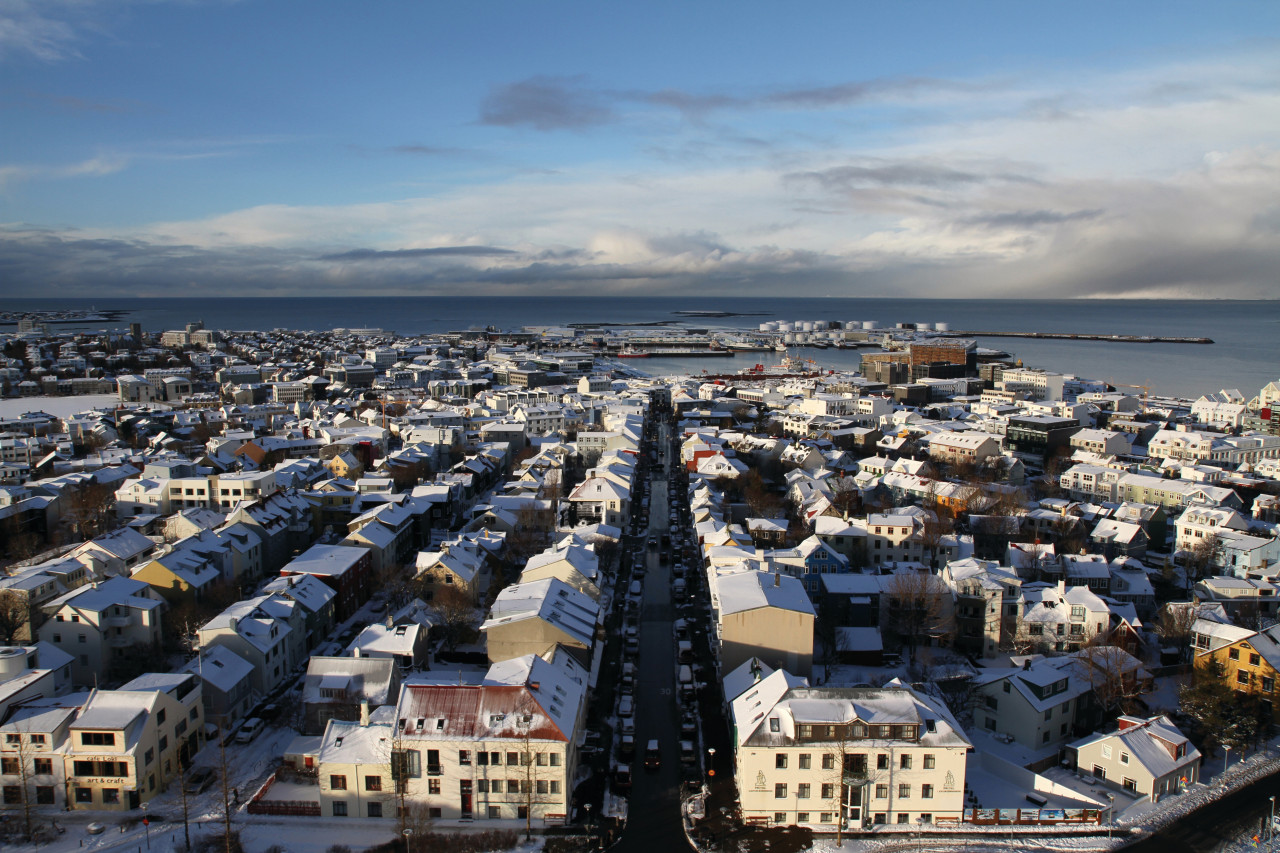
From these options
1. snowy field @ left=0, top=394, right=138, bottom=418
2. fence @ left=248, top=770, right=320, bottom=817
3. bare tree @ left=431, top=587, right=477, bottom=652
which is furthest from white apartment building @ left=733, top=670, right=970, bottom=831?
snowy field @ left=0, top=394, right=138, bottom=418

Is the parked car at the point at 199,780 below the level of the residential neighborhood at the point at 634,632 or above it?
below

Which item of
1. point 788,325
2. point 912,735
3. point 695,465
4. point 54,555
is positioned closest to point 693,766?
point 912,735

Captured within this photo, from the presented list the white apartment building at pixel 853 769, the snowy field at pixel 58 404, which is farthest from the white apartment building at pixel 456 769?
the snowy field at pixel 58 404

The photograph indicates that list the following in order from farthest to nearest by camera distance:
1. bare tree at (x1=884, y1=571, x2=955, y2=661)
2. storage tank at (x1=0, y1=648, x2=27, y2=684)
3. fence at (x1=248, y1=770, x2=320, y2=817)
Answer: bare tree at (x1=884, y1=571, x2=955, y2=661), storage tank at (x1=0, y1=648, x2=27, y2=684), fence at (x1=248, y1=770, x2=320, y2=817)

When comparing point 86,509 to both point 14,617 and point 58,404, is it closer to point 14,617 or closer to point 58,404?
point 14,617

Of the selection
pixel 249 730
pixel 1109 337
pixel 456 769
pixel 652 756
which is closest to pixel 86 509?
pixel 249 730

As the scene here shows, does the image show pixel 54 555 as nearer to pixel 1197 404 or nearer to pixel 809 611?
pixel 809 611

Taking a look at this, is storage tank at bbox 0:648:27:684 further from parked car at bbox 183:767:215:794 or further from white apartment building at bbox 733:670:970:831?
white apartment building at bbox 733:670:970:831

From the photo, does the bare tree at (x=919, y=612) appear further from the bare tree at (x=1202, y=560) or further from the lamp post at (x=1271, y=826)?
the bare tree at (x=1202, y=560)

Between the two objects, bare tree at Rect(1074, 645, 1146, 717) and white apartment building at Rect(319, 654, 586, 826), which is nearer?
white apartment building at Rect(319, 654, 586, 826)
